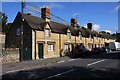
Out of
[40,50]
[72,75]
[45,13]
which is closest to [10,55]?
[40,50]

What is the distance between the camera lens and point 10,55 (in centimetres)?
2675

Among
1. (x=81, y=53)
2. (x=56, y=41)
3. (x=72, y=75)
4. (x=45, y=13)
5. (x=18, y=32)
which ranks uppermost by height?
(x=45, y=13)

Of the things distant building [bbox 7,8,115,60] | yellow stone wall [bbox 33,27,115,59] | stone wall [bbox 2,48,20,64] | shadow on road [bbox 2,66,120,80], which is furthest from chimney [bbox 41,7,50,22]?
shadow on road [bbox 2,66,120,80]

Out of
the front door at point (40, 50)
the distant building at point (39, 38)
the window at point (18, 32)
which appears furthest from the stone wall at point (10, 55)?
the window at point (18, 32)

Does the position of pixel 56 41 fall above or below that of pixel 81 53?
above

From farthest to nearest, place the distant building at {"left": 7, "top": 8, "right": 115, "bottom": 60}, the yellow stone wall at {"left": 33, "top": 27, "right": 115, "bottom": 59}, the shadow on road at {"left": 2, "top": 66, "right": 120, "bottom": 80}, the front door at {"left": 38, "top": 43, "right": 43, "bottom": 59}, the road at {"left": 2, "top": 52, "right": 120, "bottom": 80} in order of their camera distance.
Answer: the yellow stone wall at {"left": 33, "top": 27, "right": 115, "bottom": 59} → the front door at {"left": 38, "top": 43, "right": 43, "bottom": 59} → the distant building at {"left": 7, "top": 8, "right": 115, "bottom": 60} → the road at {"left": 2, "top": 52, "right": 120, "bottom": 80} → the shadow on road at {"left": 2, "top": 66, "right": 120, "bottom": 80}

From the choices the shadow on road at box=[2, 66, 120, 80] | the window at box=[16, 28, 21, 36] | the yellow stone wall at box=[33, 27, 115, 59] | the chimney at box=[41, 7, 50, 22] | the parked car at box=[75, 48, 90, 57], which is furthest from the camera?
the chimney at box=[41, 7, 50, 22]

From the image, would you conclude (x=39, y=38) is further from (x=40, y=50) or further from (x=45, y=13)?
(x=45, y=13)

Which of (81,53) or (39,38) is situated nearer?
(39,38)

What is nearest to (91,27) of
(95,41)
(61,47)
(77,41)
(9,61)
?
(95,41)

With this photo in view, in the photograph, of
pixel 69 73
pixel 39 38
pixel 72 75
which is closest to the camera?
pixel 72 75

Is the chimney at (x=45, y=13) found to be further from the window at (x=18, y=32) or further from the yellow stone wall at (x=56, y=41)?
the window at (x=18, y=32)

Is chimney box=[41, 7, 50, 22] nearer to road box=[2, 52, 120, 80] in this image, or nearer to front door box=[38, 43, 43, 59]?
front door box=[38, 43, 43, 59]

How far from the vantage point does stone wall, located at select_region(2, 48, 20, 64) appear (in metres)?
25.8
